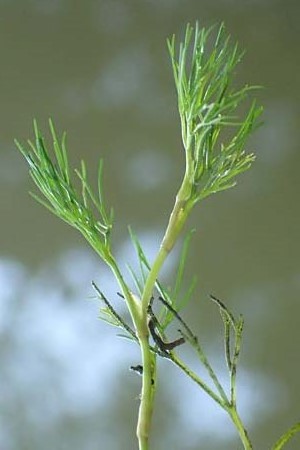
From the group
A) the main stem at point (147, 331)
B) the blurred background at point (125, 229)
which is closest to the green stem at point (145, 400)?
the main stem at point (147, 331)

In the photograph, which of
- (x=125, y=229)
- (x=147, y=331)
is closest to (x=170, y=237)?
(x=147, y=331)

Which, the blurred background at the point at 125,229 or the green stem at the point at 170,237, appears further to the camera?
the blurred background at the point at 125,229

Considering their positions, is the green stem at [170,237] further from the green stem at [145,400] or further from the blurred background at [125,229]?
the blurred background at [125,229]

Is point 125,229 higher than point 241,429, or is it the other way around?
point 125,229

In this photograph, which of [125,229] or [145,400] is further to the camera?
[125,229]

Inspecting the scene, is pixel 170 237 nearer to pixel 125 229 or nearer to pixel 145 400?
pixel 145 400

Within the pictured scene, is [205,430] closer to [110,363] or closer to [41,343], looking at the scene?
[110,363]

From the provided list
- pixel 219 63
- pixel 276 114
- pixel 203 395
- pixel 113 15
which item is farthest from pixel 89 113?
pixel 219 63

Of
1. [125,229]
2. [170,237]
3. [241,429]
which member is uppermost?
[125,229]
